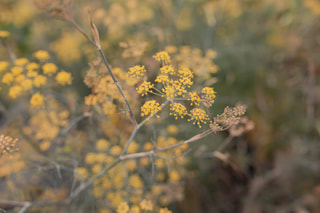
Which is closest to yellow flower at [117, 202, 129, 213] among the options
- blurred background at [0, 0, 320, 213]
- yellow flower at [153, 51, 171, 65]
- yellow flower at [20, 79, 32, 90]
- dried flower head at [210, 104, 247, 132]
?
dried flower head at [210, 104, 247, 132]

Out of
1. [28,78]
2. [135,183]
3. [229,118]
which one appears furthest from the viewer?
[135,183]

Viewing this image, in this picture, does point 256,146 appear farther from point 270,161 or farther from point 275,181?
point 275,181

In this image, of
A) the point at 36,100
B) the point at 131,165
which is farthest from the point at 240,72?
the point at 36,100

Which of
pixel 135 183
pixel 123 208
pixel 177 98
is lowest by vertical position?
pixel 123 208

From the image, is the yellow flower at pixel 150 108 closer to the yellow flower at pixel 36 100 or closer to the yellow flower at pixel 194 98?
the yellow flower at pixel 194 98

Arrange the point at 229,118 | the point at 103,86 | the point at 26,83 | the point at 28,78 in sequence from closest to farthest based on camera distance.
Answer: the point at 229,118, the point at 103,86, the point at 26,83, the point at 28,78

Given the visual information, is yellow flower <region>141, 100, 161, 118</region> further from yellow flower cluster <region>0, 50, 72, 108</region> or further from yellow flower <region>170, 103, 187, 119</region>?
yellow flower cluster <region>0, 50, 72, 108</region>

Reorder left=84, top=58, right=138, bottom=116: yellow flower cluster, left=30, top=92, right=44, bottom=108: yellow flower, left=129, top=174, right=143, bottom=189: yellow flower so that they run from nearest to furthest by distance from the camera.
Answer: left=84, top=58, right=138, bottom=116: yellow flower cluster → left=30, top=92, right=44, bottom=108: yellow flower → left=129, top=174, right=143, bottom=189: yellow flower

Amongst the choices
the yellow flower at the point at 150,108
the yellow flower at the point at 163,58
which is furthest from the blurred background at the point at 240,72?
the yellow flower at the point at 150,108

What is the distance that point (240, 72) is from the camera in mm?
3717

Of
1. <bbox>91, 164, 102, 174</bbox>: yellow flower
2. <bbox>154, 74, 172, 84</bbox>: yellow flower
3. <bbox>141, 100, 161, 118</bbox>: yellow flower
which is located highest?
<bbox>154, 74, 172, 84</bbox>: yellow flower

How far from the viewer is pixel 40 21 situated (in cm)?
414

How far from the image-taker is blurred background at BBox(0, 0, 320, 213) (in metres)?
2.99

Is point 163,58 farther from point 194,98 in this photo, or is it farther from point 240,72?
point 240,72
